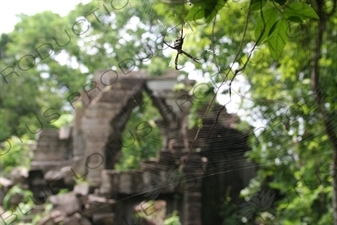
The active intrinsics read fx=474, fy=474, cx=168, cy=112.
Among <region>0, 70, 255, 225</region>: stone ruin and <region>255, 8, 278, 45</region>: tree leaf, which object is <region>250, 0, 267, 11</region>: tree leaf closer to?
<region>255, 8, 278, 45</region>: tree leaf

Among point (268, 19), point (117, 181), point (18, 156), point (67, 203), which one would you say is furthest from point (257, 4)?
point (18, 156)

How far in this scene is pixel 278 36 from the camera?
835 millimetres

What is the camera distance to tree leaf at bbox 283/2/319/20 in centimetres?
79

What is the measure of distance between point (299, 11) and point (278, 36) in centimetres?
6

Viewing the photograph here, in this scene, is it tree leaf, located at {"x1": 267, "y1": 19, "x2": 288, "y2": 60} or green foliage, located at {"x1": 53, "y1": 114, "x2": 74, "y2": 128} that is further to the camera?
green foliage, located at {"x1": 53, "y1": 114, "x2": 74, "y2": 128}

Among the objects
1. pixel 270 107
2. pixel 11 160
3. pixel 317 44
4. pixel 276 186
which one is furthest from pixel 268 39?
pixel 11 160

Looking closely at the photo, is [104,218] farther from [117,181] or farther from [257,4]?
[257,4]

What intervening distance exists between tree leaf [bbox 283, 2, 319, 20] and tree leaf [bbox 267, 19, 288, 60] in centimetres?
2

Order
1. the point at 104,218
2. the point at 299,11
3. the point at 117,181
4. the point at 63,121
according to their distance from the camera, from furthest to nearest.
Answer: the point at 63,121, the point at 117,181, the point at 104,218, the point at 299,11

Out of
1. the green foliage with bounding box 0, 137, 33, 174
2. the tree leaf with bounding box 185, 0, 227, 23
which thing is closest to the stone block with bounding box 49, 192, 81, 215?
the green foliage with bounding box 0, 137, 33, 174

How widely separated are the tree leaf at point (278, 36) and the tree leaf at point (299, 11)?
0.02 m

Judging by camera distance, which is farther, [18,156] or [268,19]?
[18,156]

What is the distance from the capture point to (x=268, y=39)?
2.75 feet

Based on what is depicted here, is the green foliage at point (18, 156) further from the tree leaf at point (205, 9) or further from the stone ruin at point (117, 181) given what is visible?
the tree leaf at point (205, 9)
